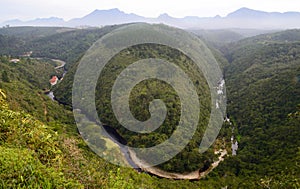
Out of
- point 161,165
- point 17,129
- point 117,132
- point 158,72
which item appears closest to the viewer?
point 17,129

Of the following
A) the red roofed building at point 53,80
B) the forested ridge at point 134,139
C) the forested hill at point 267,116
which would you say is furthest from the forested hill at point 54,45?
the forested hill at point 267,116

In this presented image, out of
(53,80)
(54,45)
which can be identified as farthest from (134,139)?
(54,45)

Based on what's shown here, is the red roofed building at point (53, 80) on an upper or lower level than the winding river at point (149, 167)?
upper

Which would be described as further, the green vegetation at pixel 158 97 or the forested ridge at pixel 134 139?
the green vegetation at pixel 158 97

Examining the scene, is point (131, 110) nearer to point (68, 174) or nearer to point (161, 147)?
point (161, 147)

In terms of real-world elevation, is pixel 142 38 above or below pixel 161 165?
above

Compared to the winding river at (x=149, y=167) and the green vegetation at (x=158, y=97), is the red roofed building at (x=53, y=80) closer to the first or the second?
the green vegetation at (x=158, y=97)

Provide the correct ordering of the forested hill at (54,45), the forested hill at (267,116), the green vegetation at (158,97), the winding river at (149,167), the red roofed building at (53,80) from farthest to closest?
the forested hill at (54,45) → the red roofed building at (53,80) → the green vegetation at (158,97) → the winding river at (149,167) → the forested hill at (267,116)

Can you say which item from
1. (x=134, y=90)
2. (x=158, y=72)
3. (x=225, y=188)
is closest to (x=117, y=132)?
(x=134, y=90)

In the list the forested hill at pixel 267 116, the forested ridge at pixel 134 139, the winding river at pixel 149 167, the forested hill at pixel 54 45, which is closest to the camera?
the forested ridge at pixel 134 139
